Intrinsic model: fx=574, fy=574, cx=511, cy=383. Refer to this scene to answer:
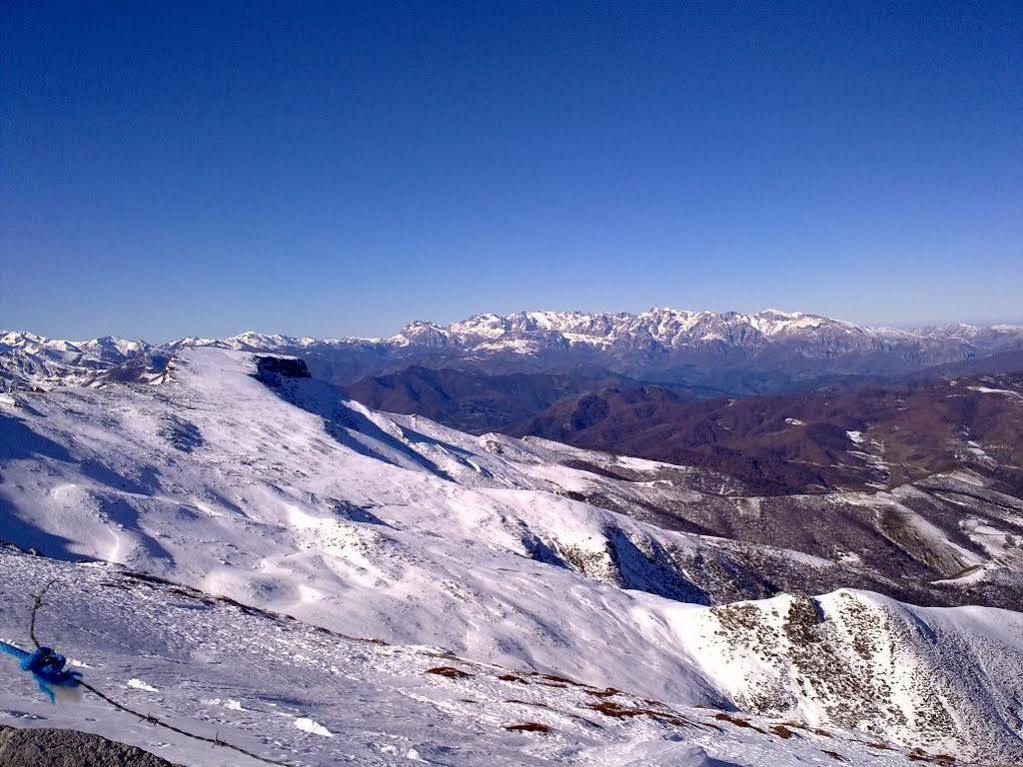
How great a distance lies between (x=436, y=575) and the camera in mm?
56875

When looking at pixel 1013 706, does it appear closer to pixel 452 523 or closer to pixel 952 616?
pixel 952 616

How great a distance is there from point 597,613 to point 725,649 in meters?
12.3

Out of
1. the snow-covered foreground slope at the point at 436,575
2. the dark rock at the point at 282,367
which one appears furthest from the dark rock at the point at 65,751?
the dark rock at the point at 282,367

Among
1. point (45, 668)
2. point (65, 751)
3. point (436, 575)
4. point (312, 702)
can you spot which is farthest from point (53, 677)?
point (436, 575)

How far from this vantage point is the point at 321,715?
55.7ft

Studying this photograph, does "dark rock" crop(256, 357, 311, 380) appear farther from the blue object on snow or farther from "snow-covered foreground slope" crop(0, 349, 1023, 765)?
the blue object on snow

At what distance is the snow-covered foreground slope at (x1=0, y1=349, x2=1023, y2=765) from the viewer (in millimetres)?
45062

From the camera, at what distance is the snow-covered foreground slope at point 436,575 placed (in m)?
45.1

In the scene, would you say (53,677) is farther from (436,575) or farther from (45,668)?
(436,575)

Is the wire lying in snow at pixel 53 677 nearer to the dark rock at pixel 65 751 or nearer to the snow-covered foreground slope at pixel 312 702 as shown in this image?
the snow-covered foreground slope at pixel 312 702

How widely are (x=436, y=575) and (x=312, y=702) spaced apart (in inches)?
1538

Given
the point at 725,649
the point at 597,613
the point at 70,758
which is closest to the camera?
the point at 70,758

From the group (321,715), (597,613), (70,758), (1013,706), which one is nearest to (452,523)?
(597,613)

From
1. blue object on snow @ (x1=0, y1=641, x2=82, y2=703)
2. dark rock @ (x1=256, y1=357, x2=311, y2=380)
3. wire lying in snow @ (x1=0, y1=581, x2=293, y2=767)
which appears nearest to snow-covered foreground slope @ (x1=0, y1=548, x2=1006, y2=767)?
wire lying in snow @ (x1=0, y1=581, x2=293, y2=767)
